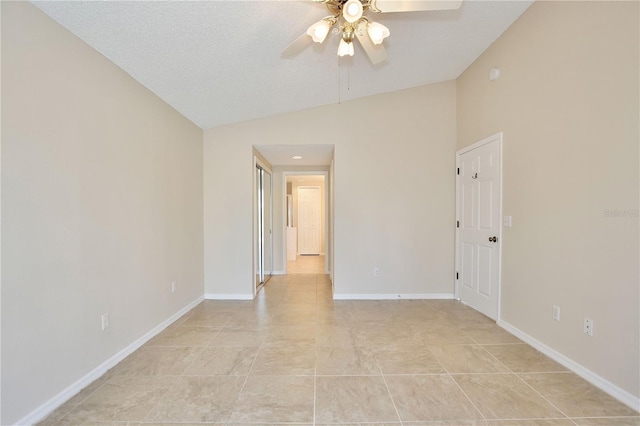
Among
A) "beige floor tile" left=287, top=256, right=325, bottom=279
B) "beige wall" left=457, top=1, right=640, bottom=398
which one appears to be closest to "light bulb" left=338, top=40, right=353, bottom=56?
"beige wall" left=457, top=1, right=640, bottom=398

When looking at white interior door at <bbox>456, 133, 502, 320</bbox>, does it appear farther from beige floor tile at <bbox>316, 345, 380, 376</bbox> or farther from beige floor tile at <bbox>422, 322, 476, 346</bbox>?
beige floor tile at <bbox>316, 345, 380, 376</bbox>

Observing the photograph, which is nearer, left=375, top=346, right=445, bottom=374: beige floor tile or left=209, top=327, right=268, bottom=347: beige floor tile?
left=375, top=346, right=445, bottom=374: beige floor tile

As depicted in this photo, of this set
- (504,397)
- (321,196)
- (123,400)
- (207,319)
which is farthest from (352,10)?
(321,196)

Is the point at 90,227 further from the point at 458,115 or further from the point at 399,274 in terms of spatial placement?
the point at 458,115

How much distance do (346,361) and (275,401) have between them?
68 centimetres

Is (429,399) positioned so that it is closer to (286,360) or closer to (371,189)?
(286,360)

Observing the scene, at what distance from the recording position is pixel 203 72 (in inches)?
97.7

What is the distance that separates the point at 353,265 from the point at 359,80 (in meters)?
2.40

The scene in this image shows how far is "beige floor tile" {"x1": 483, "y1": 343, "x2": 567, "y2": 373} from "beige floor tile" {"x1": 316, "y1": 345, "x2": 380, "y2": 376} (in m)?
1.05

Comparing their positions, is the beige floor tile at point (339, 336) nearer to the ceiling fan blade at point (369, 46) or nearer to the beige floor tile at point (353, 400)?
the beige floor tile at point (353, 400)

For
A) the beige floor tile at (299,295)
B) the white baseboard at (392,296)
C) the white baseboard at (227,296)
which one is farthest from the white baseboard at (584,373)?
the white baseboard at (227,296)

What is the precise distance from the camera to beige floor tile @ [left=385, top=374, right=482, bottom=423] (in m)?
1.62

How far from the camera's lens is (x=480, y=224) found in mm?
3229

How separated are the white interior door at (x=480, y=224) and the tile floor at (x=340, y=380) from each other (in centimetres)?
39
